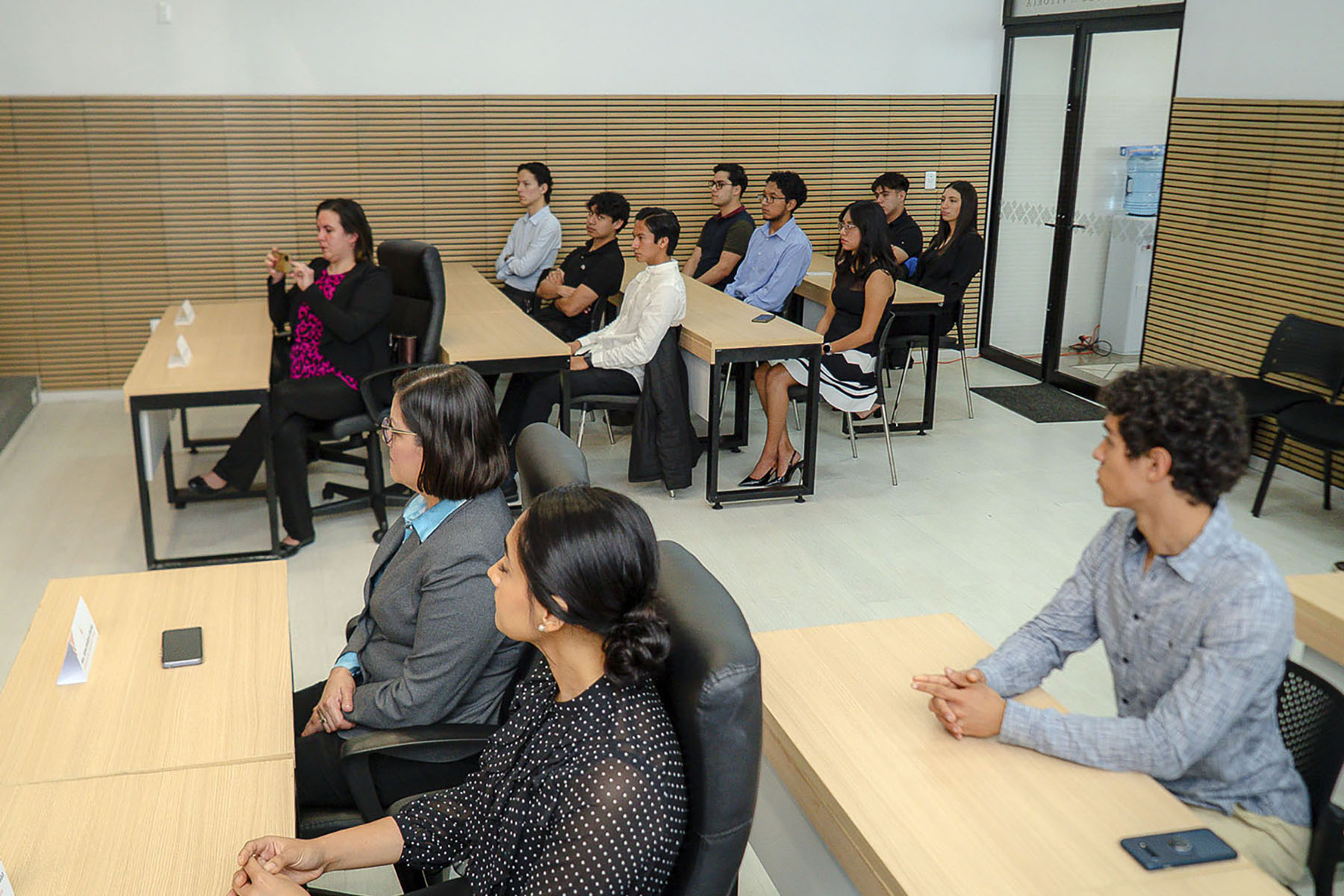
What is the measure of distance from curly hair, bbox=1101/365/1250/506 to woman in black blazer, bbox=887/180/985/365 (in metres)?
4.60

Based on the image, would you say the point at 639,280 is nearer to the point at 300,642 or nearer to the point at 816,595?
the point at 816,595

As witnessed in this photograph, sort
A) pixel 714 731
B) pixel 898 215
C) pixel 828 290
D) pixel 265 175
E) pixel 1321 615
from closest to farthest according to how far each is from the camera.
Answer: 1. pixel 714 731
2. pixel 1321 615
3. pixel 828 290
4. pixel 265 175
5. pixel 898 215

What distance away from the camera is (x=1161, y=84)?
6.48 meters

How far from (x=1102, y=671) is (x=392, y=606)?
8.20 ft

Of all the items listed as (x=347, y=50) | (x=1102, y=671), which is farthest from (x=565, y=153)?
(x=1102, y=671)

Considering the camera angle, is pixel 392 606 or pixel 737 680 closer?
pixel 737 680

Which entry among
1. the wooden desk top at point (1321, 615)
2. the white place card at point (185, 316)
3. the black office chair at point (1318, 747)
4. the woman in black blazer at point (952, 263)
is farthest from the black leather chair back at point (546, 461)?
the woman in black blazer at point (952, 263)

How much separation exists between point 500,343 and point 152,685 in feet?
10.2

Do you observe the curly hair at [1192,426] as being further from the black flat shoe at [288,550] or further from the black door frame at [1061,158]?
the black door frame at [1061,158]

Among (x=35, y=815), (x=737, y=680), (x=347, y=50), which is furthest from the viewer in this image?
(x=347, y=50)

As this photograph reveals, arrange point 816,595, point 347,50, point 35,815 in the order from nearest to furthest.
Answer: point 35,815 → point 816,595 → point 347,50

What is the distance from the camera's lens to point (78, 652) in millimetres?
2162

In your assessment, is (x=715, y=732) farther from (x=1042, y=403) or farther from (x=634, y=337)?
(x=1042, y=403)

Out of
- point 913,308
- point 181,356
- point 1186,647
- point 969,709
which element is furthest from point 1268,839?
point 913,308
